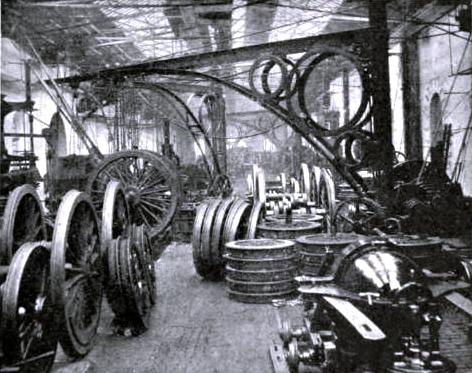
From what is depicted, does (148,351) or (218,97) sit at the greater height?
(218,97)

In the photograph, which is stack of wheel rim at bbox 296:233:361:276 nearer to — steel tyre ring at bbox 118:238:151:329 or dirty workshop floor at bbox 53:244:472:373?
dirty workshop floor at bbox 53:244:472:373

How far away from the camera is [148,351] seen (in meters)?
4.88

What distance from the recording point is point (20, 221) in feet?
18.4

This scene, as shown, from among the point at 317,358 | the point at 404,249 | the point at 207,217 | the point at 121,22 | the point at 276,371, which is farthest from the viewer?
the point at 121,22

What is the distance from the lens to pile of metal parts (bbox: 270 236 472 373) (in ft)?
10.7

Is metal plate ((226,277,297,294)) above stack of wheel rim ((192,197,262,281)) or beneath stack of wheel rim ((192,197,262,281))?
beneath

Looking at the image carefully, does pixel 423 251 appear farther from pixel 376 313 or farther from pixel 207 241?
pixel 207 241

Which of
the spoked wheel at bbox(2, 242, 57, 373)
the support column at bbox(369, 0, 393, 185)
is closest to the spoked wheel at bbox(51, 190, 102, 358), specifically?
the spoked wheel at bbox(2, 242, 57, 373)

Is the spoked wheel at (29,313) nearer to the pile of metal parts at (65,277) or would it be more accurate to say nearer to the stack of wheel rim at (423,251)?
the pile of metal parts at (65,277)

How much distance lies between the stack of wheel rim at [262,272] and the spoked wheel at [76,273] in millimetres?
1854

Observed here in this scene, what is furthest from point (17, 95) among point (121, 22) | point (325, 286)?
point (325, 286)

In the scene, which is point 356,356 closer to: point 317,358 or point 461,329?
point 317,358

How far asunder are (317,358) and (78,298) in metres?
2.30

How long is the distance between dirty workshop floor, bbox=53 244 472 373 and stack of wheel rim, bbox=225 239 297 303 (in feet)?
0.63
